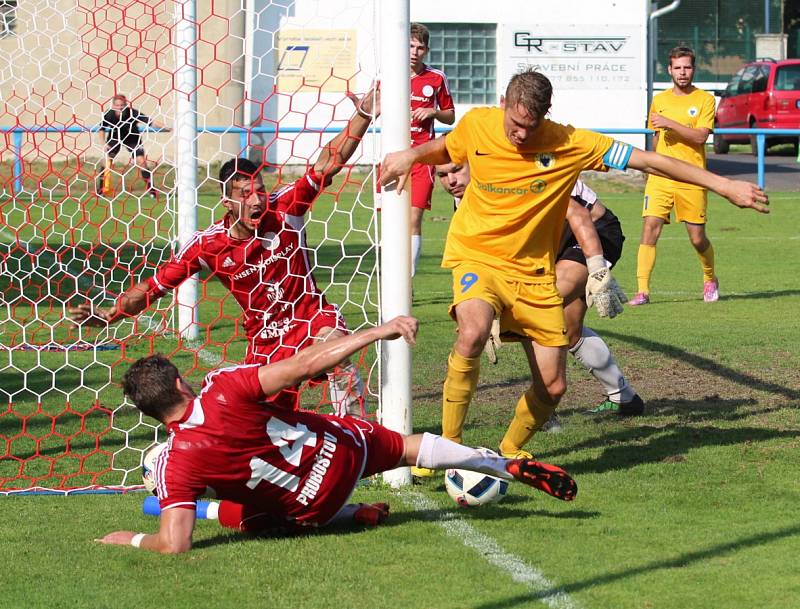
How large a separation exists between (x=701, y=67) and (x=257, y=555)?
4753 centimetres

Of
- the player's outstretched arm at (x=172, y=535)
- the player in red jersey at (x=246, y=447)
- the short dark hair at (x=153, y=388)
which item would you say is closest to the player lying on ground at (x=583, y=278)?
the player in red jersey at (x=246, y=447)

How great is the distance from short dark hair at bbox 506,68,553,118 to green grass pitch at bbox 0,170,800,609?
67.7 inches

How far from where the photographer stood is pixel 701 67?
4966 cm

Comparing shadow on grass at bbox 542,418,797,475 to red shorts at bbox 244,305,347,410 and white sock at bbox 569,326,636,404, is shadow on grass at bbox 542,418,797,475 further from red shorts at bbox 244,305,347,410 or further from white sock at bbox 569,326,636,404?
red shorts at bbox 244,305,347,410

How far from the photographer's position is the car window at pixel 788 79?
3006cm

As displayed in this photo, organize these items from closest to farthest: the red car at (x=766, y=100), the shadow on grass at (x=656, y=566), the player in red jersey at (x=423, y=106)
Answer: the shadow on grass at (x=656, y=566), the player in red jersey at (x=423, y=106), the red car at (x=766, y=100)

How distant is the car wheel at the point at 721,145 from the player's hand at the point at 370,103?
27508 mm

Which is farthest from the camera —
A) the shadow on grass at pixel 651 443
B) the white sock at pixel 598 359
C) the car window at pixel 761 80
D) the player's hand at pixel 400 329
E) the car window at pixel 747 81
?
the car window at pixel 747 81

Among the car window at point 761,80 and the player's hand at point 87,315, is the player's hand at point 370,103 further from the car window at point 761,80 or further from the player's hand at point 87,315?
the car window at point 761,80

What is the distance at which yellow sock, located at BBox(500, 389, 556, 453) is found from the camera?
6079 millimetres

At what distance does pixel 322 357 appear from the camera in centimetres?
475

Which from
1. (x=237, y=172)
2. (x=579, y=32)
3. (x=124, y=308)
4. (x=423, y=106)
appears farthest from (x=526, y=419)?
(x=579, y=32)

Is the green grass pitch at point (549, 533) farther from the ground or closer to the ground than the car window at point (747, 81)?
closer to the ground

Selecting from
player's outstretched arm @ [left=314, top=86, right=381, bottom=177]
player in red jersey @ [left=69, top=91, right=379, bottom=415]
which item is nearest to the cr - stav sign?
player in red jersey @ [left=69, top=91, right=379, bottom=415]
